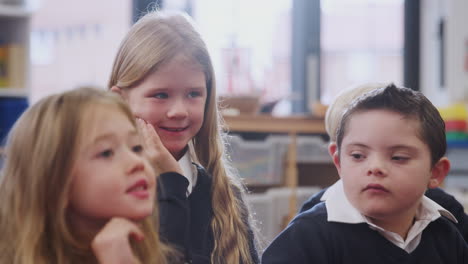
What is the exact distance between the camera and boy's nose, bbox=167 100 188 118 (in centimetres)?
118

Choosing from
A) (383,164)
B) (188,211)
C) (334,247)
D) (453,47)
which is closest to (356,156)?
(383,164)

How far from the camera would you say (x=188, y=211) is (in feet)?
3.62

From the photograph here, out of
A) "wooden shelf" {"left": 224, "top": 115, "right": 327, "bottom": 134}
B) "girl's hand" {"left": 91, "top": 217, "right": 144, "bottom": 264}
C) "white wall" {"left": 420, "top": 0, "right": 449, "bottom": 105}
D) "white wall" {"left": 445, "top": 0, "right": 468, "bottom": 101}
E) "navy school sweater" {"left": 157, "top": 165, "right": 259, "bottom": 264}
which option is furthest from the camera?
"white wall" {"left": 420, "top": 0, "right": 449, "bottom": 105}

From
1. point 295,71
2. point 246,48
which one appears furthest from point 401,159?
point 295,71

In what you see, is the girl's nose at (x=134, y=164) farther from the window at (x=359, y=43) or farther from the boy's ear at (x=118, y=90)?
the window at (x=359, y=43)

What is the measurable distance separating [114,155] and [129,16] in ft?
11.0

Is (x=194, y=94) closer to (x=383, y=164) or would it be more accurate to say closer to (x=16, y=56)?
(x=383, y=164)

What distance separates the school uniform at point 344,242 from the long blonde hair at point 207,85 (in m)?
0.10

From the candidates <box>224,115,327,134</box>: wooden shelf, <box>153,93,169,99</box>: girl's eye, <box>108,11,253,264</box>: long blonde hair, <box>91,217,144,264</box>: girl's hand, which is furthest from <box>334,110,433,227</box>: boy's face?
<box>224,115,327,134</box>: wooden shelf

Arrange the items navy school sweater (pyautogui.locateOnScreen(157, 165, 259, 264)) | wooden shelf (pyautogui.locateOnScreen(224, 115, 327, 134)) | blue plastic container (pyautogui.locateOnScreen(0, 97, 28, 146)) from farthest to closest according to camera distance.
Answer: wooden shelf (pyautogui.locateOnScreen(224, 115, 327, 134)) < blue plastic container (pyautogui.locateOnScreen(0, 97, 28, 146)) < navy school sweater (pyautogui.locateOnScreen(157, 165, 259, 264))

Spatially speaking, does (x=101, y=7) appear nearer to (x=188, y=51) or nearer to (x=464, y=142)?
(x=464, y=142)

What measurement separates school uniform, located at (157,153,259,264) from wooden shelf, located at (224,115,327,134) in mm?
1951

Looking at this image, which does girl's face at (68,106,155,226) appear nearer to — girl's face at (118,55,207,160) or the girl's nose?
the girl's nose

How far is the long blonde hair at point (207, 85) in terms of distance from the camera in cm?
118
